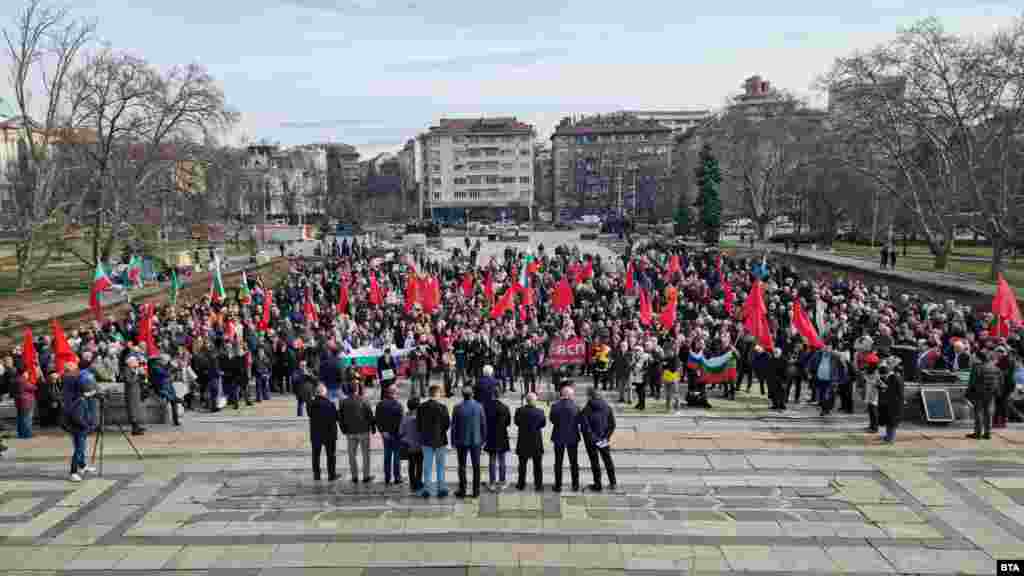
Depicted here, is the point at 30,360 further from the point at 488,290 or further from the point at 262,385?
the point at 488,290

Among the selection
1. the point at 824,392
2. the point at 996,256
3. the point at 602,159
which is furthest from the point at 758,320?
the point at 602,159

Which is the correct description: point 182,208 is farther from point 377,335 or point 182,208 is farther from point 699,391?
point 699,391

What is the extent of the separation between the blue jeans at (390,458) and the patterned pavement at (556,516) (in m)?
0.21

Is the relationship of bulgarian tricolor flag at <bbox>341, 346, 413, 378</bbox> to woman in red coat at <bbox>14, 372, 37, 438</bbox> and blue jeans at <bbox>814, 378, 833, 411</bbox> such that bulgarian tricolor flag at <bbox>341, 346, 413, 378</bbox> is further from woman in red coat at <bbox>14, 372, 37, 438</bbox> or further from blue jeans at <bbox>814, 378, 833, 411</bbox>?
blue jeans at <bbox>814, 378, 833, 411</bbox>

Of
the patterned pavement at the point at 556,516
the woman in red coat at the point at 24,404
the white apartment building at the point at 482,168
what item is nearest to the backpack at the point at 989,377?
the patterned pavement at the point at 556,516

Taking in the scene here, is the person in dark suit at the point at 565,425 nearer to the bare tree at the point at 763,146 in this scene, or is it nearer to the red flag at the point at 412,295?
the red flag at the point at 412,295

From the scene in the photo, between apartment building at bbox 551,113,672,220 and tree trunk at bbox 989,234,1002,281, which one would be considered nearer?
tree trunk at bbox 989,234,1002,281

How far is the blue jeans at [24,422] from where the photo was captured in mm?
13641

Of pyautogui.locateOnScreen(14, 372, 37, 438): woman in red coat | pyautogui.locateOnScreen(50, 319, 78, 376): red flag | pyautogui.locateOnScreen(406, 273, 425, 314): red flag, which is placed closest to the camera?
pyautogui.locateOnScreen(14, 372, 37, 438): woman in red coat

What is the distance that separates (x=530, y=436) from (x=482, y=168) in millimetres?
127460

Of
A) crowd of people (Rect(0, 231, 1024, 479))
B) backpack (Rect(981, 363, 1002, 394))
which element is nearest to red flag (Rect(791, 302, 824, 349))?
crowd of people (Rect(0, 231, 1024, 479))

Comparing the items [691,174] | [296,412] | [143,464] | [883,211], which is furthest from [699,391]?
[691,174]

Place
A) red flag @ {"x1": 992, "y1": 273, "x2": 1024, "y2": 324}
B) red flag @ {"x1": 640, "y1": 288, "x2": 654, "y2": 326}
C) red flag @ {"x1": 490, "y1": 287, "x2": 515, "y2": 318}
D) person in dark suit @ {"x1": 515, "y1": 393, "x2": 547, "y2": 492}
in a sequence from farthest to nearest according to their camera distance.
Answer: red flag @ {"x1": 490, "y1": 287, "x2": 515, "y2": 318} < red flag @ {"x1": 640, "y1": 288, "x2": 654, "y2": 326} < red flag @ {"x1": 992, "y1": 273, "x2": 1024, "y2": 324} < person in dark suit @ {"x1": 515, "y1": 393, "x2": 547, "y2": 492}

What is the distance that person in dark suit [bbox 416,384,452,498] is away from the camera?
10.1m
